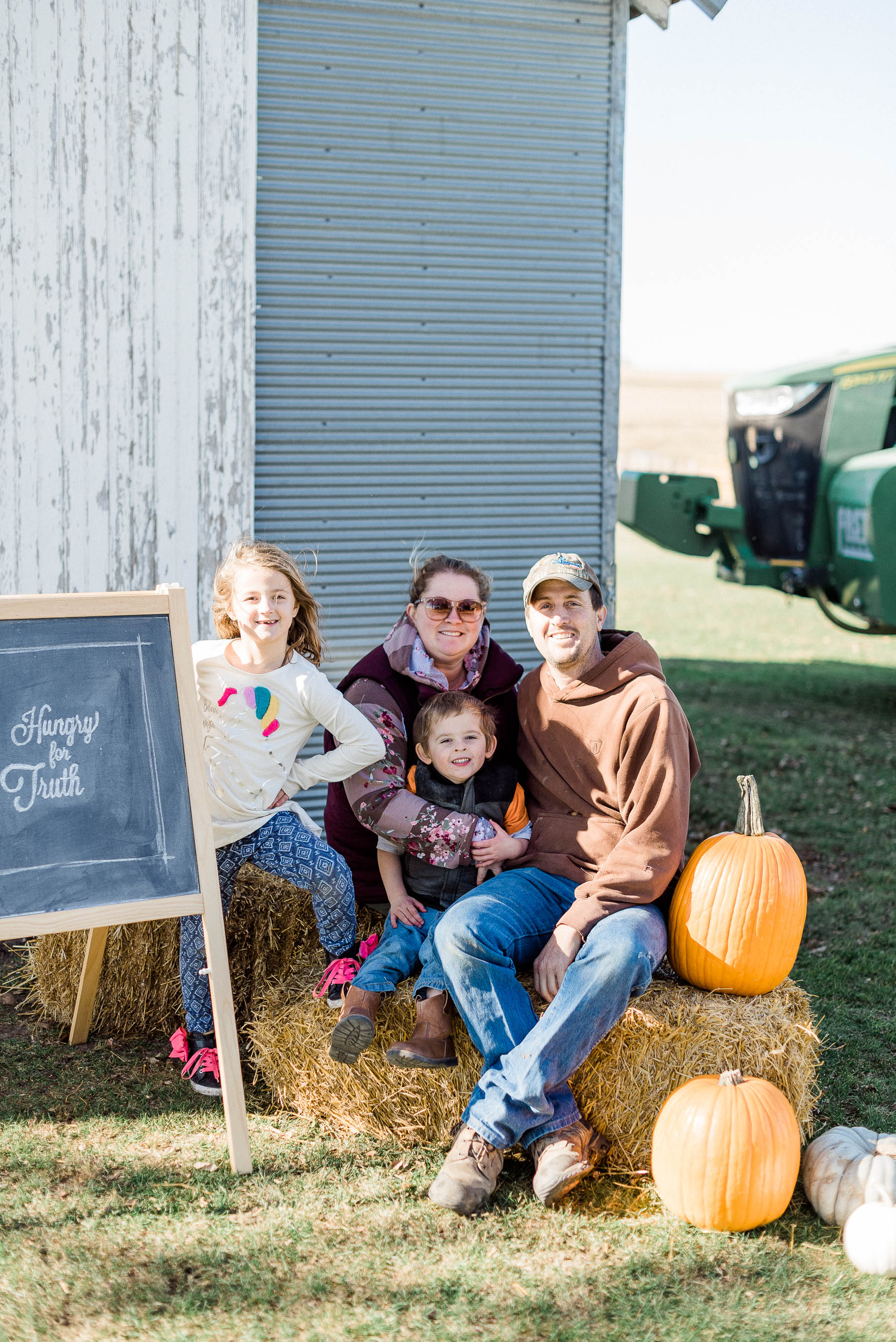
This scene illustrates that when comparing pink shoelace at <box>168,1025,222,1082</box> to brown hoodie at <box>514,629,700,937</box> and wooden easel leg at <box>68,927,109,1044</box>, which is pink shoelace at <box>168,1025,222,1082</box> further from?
brown hoodie at <box>514,629,700,937</box>

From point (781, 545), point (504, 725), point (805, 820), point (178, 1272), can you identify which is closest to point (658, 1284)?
point (178, 1272)

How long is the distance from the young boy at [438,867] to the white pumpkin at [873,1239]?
41.5 inches

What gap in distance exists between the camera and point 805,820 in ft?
22.3

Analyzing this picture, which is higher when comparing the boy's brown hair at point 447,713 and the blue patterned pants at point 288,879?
the boy's brown hair at point 447,713

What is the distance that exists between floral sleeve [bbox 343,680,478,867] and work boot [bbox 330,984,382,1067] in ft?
1.57

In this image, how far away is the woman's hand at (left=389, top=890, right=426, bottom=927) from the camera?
11.3 feet

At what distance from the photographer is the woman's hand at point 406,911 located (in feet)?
11.3

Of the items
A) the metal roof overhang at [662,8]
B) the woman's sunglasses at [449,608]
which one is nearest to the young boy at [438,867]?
the woman's sunglasses at [449,608]

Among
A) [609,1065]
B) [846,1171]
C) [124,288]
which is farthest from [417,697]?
[124,288]

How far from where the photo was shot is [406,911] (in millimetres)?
3459

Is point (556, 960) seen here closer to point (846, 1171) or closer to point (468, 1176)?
point (468, 1176)

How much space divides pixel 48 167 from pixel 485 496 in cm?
244

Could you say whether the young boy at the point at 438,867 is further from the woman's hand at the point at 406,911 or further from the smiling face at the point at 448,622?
the smiling face at the point at 448,622

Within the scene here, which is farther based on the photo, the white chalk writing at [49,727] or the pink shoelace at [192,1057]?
the pink shoelace at [192,1057]
